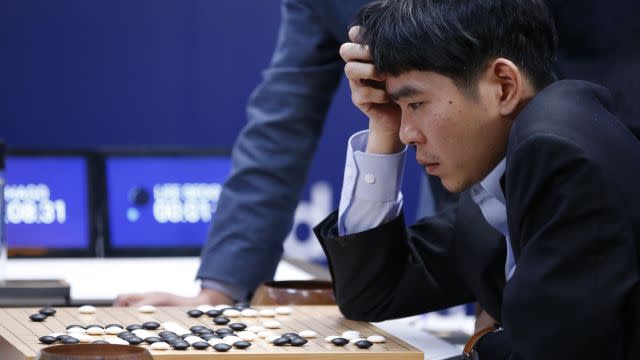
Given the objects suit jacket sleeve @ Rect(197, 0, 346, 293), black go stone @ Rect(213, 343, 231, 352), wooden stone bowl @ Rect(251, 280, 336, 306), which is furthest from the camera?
suit jacket sleeve @ Rect(197, 0, 346, 293)

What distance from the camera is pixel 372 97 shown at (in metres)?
1.53

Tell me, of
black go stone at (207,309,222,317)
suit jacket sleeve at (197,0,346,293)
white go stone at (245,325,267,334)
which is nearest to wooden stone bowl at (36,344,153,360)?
white go stone at (245,325,267,334)

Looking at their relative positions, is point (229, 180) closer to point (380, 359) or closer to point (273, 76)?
point (273, 76)

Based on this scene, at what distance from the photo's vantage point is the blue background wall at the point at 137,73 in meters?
3.97

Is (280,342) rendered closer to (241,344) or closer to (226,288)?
(241,344)

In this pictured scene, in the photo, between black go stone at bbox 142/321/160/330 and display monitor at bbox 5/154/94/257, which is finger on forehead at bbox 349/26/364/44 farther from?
display monitor at bbox 5/154/94/257

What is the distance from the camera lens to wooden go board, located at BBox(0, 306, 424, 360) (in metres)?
1.18

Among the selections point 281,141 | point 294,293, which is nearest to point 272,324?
point 294,293

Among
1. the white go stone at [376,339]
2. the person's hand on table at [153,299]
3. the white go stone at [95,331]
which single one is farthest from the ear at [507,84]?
the person's hand on table at [153,299]

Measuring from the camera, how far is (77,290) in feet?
7.24

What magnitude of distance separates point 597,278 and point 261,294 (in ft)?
2.10

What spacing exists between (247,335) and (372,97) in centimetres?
40

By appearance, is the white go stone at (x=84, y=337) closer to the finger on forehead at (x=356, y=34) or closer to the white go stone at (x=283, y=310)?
the white go stone at (x=283, y=310)

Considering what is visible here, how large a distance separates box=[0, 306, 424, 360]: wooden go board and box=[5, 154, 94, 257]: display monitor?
127 centimetres
